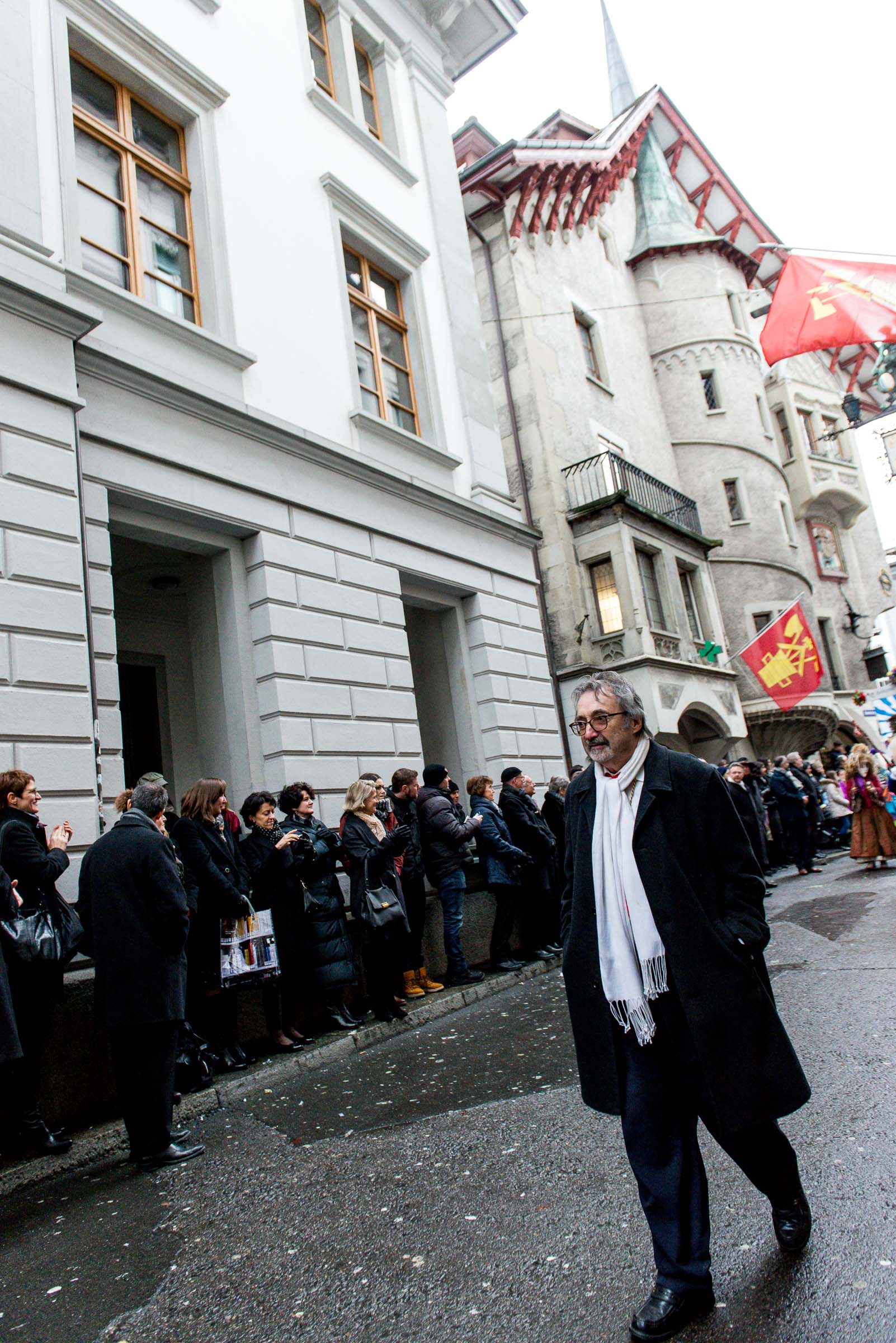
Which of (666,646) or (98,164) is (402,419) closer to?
(98,164)

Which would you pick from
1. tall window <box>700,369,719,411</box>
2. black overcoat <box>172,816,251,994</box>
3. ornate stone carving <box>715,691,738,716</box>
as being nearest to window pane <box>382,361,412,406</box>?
black overcoat <box>172,816,251,994</box>

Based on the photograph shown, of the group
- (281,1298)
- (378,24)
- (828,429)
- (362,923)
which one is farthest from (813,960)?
(828,429)

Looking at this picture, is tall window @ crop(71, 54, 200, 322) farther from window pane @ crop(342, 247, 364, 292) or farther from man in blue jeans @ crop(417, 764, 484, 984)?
man in blue jeans @ crop(417, 764, 484, 984)

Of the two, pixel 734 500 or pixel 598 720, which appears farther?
pixel 734 500

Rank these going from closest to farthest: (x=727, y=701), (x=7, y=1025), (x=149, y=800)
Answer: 1. (x=7, y=1025)
2. (x=149, y=800)
3. (x=727, y=701)

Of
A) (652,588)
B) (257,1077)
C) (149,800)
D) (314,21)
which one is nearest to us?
(149,800)

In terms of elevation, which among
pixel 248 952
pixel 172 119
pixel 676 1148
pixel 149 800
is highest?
pixel 172 119

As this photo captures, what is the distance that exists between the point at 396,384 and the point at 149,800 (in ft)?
30.6

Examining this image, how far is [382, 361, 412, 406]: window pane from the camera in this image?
512 inches

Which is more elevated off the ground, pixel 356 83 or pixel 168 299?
pixel 356 83

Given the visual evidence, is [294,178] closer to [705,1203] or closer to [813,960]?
[813,960]

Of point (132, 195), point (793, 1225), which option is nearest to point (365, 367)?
point (132, 195)

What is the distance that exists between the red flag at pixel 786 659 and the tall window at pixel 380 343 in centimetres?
925

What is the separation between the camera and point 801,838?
14.9 metres
